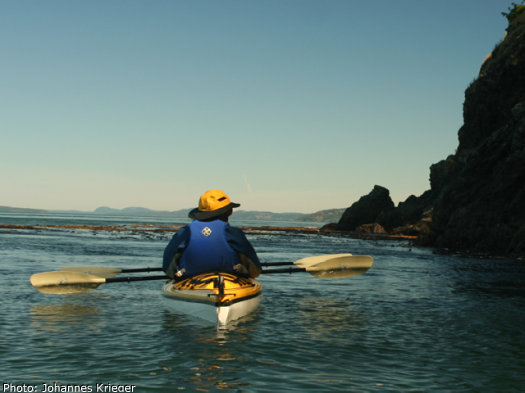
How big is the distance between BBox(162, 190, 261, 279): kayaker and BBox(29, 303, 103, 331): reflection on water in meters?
2.30

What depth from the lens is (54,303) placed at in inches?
523

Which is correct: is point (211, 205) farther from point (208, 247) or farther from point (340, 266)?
point (340, 266)

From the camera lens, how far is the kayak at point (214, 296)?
934cm

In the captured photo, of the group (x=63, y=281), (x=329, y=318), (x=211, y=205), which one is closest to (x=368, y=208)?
(x=329, y=318)

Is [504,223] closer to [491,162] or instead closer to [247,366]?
[491,162]

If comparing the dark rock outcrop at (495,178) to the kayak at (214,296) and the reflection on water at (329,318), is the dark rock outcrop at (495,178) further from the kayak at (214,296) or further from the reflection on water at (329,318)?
the kayak at (214,296)

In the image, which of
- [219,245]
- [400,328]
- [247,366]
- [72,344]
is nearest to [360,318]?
[400,328]

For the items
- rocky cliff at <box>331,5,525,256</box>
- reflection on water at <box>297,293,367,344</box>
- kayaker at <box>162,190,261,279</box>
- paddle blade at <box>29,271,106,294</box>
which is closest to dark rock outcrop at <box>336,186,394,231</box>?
rocky cliff at <box>331,5,525,256</box>

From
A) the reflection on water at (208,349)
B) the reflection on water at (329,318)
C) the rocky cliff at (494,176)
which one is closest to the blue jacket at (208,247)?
the reflection on water at (208,349)

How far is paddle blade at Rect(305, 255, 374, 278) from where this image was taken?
1469cm

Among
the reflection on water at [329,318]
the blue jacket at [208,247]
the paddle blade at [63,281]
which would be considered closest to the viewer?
the reflection on water at [329,318]

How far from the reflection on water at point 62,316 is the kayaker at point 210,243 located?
7.53ft

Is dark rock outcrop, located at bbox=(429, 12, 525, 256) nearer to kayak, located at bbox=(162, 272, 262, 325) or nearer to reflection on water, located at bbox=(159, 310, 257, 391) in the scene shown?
kayak, located at bbox=(162, 272, 262, 325)

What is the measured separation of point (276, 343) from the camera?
9297mm
